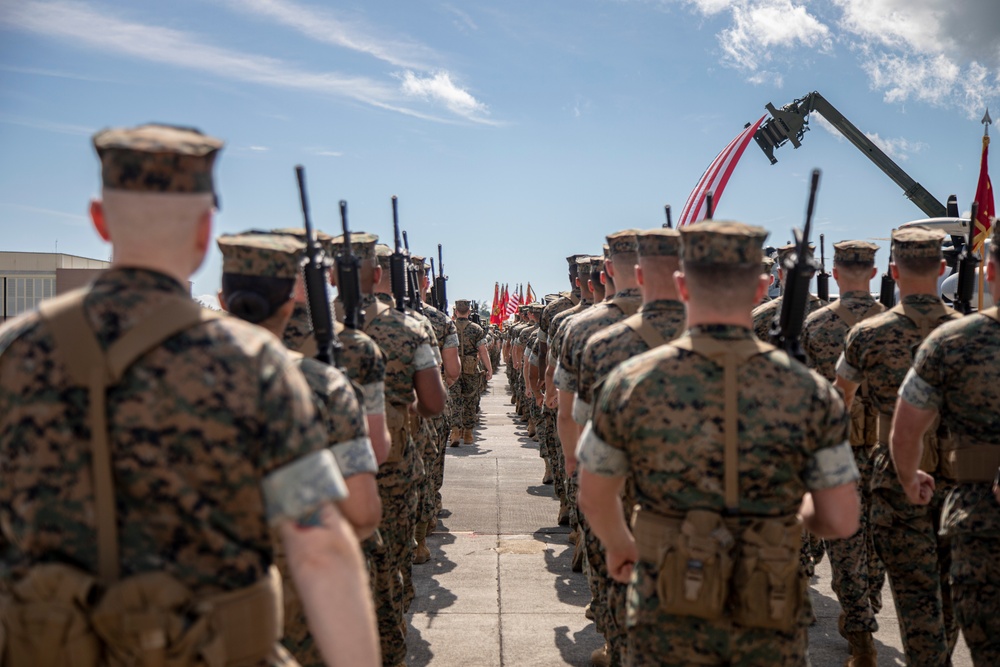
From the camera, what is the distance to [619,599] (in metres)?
4.35

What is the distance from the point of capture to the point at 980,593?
3.86 m

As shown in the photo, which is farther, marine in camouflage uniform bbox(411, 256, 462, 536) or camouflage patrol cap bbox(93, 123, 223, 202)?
marine in camouflage uniform bbox(411, 256, 462, 536)

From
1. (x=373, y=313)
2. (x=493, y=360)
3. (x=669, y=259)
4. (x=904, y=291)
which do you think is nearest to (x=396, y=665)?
(x=373, y=313)

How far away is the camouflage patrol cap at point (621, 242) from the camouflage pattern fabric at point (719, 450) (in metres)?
2.52

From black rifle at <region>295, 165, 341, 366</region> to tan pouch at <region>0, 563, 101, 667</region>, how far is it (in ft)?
6.07

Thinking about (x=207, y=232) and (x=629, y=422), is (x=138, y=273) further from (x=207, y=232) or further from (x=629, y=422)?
(x=629, y=422)

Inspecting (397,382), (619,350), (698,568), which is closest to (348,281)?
(397,382)

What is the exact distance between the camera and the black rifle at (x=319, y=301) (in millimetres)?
3762

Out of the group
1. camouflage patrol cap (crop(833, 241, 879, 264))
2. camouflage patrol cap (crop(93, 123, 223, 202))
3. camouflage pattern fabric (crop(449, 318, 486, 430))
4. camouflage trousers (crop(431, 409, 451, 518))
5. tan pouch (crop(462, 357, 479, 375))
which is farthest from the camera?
tan pouch (crop(462, 357, 479, 375))

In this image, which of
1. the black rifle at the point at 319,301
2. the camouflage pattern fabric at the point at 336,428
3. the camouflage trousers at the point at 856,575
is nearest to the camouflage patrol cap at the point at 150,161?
the camouflage pattern fabric at the point at 336,428

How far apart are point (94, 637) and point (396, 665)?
11.7 feet

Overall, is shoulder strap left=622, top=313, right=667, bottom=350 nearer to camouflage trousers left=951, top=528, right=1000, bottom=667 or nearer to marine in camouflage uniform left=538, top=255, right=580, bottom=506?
camouflage trousers left=951, top=528, right=1000, bottom=667

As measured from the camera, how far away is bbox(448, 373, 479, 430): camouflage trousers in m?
16.1

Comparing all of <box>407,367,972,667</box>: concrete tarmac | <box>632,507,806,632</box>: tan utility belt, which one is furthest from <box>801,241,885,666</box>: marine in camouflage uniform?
<box>632,507,806,632</box>: tan utility belt
